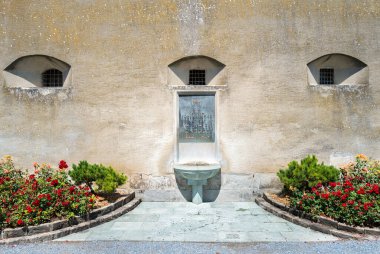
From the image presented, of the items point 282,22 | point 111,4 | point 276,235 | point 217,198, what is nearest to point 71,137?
point 111,4

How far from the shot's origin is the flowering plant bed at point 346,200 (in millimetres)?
5656

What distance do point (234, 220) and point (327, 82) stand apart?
4.43m

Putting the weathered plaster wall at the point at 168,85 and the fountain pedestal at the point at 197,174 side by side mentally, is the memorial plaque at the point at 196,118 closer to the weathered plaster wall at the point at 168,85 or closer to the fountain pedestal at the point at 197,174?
the weathered plaster wall at the point at 168,85

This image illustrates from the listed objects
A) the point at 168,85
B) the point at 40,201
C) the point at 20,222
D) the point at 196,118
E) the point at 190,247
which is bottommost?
the point at 190,247

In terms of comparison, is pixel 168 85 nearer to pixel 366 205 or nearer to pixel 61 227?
pixel 61 227

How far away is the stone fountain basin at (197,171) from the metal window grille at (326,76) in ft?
11.5

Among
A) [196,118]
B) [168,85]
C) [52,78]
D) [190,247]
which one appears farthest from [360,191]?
[52,78]

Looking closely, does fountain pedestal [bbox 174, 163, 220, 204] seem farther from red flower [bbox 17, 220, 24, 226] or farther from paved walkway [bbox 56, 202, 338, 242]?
red flower [bbox 17, 220, 24, 226]

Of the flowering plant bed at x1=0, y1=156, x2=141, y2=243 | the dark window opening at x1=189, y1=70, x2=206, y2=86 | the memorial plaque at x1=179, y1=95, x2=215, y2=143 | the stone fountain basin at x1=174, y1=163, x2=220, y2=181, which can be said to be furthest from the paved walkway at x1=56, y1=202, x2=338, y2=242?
the dark window opening at x1=189, y1=70, x2=206, y2=86

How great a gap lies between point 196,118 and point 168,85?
1068 mm

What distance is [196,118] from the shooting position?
8102 mm

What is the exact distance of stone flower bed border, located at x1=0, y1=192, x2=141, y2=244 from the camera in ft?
17.7

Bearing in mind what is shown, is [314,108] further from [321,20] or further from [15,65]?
[15,65]

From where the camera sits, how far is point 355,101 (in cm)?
799
